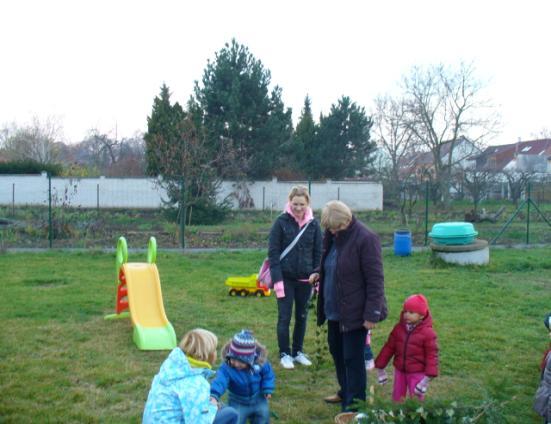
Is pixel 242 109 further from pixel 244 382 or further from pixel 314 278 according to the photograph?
pixel 244 382

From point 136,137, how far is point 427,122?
121 ft

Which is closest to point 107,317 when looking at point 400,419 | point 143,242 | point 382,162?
point 400,419

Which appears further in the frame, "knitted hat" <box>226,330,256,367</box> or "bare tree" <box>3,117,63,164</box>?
"bare tree" <box>3,117,63,164</box>

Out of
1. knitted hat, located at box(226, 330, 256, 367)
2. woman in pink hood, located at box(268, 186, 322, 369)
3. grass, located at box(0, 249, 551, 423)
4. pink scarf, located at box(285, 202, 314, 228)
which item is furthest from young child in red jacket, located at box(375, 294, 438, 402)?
pink scarf, located at box(285, 202, 314, 228)

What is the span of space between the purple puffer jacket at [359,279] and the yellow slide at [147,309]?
2.54 meters

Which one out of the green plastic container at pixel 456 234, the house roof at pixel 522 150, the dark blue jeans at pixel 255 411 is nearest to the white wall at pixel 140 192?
the green plastic container at pixel 456 234

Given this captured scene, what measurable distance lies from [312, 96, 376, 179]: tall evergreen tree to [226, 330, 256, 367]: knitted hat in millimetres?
34216

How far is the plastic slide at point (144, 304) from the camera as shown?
6.33 m

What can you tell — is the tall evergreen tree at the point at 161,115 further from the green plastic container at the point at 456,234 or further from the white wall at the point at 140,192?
the green plastic container at the point at 456,234

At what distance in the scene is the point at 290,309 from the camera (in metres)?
5.68

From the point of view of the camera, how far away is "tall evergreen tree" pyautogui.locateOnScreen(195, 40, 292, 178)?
3175 cm

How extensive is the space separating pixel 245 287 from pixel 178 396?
5.73 metres

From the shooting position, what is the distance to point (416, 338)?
440 cm

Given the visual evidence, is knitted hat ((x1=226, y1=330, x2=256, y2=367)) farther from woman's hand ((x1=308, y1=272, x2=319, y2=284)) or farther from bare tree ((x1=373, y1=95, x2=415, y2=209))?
bare tree ((x1=373, y1=95, x2=415, y2=209))
